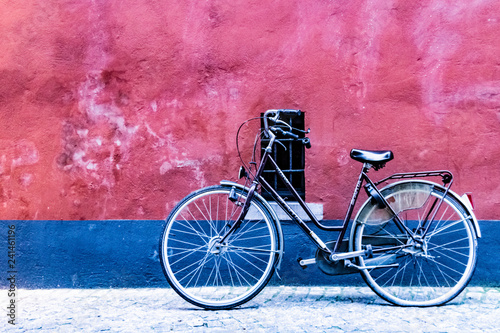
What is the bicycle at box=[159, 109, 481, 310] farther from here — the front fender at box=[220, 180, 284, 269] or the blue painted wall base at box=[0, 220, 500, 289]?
the blue painted wall base at box=[0, 220, 500, 289]

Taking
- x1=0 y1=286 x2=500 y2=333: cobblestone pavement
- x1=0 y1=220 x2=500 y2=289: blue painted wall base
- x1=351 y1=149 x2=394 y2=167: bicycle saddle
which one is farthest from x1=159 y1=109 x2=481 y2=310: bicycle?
x1=0 y1=220 x2=500 y2=289: blue painted wall base

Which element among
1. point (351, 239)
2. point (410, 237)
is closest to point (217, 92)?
point (351, 239)

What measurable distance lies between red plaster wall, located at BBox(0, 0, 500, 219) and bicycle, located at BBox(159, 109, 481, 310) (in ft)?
1.24

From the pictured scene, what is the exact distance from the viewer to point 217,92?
14.4 ft

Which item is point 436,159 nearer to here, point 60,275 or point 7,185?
point 60,275

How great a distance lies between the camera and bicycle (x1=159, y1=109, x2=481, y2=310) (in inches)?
147

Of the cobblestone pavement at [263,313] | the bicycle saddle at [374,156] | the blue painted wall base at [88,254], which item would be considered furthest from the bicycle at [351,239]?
the blue painted wall base at [88,254]

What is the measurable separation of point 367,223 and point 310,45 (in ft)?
5.66

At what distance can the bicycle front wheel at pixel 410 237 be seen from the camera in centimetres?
374

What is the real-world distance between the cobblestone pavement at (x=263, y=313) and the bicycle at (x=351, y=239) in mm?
160

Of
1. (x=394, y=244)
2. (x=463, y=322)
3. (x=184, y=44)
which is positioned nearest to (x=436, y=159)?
(x=394, y=244)

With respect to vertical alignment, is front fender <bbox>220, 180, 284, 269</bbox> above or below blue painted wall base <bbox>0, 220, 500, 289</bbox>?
above

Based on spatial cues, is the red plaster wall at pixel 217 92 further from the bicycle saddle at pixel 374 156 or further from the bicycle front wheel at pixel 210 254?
the bicycle saddle at pixel 374 156

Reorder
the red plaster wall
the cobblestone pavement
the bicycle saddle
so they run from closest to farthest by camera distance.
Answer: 1. the cobblestone pavement
2. the bicycle saddle
3. the red plaster wall
